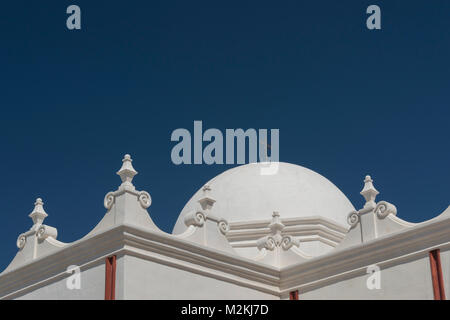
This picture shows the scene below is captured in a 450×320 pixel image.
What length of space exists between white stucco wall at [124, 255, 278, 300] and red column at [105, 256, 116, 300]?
273 millimetres

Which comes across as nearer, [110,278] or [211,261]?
[110,278]

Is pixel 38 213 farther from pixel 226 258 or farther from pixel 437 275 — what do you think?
pixel 437 275

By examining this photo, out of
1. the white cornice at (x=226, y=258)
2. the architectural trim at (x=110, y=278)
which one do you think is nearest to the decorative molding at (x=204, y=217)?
the white cornice at (x=226, y=258)

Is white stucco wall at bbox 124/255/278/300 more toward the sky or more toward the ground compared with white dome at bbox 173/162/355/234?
more toward the ground

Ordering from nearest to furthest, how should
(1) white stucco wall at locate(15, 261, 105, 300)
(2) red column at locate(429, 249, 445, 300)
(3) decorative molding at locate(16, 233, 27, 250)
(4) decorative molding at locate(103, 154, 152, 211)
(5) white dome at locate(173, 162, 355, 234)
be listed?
(2) red column at locate(429, 249, 445, 300)
(1) white stucco wall at locate(15, 261, 105, 300)
(4) decorative molding at locate(103, 154, 152, 211)
(3) decorative molding at locate(16, 233, 27, 250)
(5) white dome at locate(173, 162, 355, 234)

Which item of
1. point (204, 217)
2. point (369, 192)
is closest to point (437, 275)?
point (369, 192)

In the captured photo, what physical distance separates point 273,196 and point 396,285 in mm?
6766

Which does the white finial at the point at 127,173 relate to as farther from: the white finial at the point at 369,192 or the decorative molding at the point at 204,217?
the white finial at the point at 369,192

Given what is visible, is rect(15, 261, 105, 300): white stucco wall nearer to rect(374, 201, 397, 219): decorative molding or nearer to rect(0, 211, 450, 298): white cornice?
rect(0, 211, 450, 298): white cornice

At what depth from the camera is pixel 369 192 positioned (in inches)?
682

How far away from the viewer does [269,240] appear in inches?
741

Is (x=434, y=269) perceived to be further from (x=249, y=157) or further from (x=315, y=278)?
(x=249, y=157)

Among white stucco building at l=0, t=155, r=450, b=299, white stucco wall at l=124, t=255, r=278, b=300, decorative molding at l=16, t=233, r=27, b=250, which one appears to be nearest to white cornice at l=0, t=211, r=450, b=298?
white stucco building at l=0, t=155, r=450, b=299

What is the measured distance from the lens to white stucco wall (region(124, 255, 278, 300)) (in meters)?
15.6
